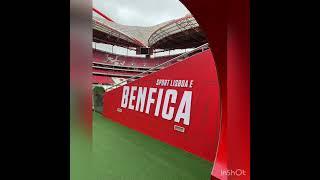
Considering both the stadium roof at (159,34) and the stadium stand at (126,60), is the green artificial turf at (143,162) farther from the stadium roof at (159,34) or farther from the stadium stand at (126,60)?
the stadium stand at (126,60)

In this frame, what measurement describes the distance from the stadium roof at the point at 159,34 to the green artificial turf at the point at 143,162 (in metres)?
19.1

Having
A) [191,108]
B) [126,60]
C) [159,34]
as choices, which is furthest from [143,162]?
[126,60]

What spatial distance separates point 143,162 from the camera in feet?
10.9

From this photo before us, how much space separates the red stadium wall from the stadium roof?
18.2 meters

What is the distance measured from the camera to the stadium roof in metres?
23.9

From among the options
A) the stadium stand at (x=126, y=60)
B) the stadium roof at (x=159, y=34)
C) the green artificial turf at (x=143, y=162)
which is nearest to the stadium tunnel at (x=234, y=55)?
the green artificial turf at (x=143, y=162)

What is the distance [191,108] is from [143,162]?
1203 millimetres

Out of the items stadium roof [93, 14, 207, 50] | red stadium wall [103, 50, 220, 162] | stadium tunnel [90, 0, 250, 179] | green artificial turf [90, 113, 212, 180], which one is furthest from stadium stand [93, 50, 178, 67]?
stadium tunnel [90, 0, 250, 179]

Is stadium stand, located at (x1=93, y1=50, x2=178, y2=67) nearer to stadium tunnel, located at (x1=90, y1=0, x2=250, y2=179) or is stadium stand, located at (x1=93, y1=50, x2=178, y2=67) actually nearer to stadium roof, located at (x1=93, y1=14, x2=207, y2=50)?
stadium roof, located at (x1=93, y1=14, x2=207, y2=50)
